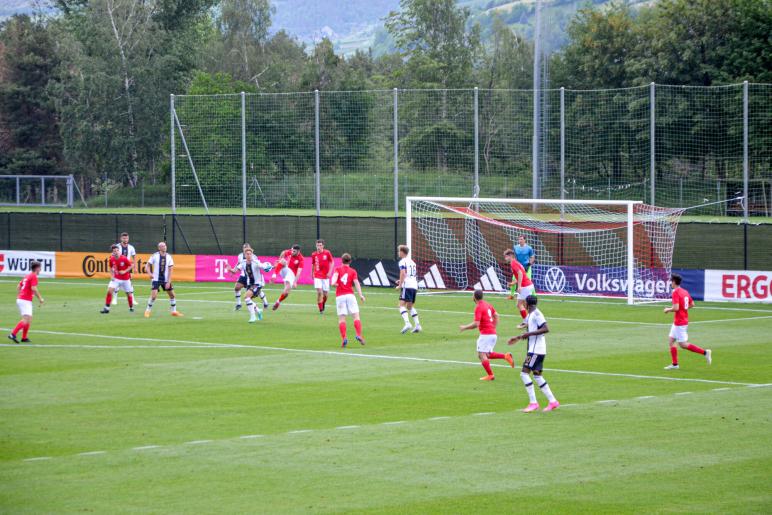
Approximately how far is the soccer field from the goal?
878cm

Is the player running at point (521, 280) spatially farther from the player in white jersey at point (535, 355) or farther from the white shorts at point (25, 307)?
the white shorts at point (25, 307)

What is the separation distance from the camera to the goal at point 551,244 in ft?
128

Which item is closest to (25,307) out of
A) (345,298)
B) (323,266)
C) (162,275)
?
(162,275)

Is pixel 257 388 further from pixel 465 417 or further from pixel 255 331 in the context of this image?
pixel 255 331

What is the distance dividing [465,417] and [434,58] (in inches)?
3160

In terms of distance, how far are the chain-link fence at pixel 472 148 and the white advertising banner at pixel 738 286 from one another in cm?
637

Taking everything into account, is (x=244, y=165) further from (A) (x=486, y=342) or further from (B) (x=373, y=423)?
(B) (x=373, y=423)

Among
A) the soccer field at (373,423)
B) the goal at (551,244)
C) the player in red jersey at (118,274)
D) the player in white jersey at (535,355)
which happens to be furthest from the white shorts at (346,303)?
the goal at (551,244)

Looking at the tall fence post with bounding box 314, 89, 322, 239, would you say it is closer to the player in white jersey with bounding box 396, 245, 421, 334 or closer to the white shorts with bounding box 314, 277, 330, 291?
the white shorts with bounding box 314, 277, 330, 291

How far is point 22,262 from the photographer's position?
49625 mm


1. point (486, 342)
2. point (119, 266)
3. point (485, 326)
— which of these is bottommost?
point (486, 342)

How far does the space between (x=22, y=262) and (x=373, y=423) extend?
36.4 m

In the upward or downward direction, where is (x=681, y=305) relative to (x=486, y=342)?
upward

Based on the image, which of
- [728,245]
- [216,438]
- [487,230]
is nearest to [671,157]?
[728,245]
